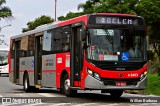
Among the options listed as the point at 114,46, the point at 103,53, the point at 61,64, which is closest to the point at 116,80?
the point at 103,53

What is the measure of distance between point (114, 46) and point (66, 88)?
331 cm

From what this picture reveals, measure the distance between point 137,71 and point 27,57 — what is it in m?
8.27

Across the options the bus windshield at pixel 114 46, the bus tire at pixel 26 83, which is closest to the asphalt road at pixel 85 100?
the bus windshield at pixel 114 46

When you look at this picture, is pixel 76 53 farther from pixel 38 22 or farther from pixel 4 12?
pixel 38 22

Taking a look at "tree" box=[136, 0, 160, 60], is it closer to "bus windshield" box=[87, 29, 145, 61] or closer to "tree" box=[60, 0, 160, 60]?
"tree" box=[60, 0, 160, 60]

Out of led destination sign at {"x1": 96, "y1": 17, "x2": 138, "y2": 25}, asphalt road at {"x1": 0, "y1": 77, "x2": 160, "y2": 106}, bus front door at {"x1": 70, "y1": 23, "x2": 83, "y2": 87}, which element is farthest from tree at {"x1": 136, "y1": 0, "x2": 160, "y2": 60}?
led destination sign at {"x1": 96, "y1": 17, "x2": 138, "y2": 25}

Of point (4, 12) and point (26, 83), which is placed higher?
A: point (4, 12)

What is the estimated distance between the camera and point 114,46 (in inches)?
629

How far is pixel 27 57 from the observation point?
2297 cm

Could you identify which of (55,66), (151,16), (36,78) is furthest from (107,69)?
(151,16)

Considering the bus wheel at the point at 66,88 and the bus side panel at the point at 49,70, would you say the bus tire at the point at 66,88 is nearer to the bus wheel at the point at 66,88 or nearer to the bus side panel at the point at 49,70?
the bus wheel at the point at 66,88

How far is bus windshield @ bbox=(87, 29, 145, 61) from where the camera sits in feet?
52.1

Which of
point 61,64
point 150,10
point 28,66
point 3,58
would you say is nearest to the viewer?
point 61,64

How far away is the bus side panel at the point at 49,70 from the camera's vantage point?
767 inches
